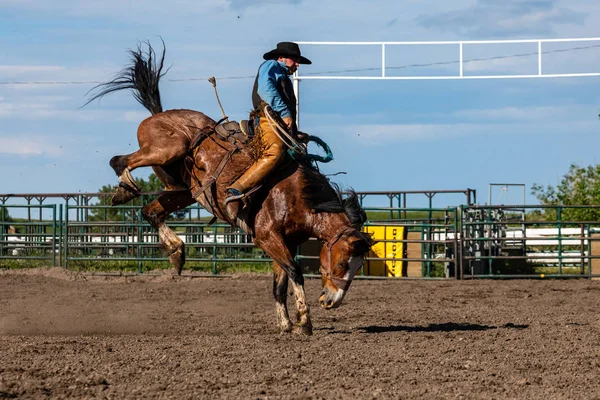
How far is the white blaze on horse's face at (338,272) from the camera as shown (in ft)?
22.8

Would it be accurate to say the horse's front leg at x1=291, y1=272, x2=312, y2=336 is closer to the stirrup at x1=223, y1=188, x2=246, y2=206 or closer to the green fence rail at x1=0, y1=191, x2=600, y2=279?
the stirrup at x1=223, y1=188, x2=246, y2=206

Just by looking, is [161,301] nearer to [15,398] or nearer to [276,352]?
[276,352]

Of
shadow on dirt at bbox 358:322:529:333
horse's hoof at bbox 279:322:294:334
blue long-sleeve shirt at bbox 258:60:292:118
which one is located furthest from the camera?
shadow on dirt at bbox 358:322:529:333

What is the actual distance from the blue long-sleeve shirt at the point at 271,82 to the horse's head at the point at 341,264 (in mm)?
1283

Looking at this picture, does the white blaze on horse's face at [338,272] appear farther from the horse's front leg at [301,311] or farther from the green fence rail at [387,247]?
the green fence rail at [387,247]

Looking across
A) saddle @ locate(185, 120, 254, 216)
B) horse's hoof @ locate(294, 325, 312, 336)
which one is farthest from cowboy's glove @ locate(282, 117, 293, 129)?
horse's hoof @ locate(294, 325, 312, 336)

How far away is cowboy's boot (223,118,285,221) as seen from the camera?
7281 millimetres

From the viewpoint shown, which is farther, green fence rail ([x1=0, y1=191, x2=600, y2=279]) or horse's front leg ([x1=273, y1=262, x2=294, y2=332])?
green fence rail ([x1=0, y1=191, x2=600, y2=279])

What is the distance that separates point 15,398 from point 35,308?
5.95 m

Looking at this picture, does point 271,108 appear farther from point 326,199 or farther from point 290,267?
point 290,267

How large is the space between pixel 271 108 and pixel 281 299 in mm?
1663

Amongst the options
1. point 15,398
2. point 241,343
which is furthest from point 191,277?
point 15,398

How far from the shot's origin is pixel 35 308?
1030 cm

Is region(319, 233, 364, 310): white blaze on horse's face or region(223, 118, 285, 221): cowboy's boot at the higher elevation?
region(223, 118, 285, 221): cowboy's boot
